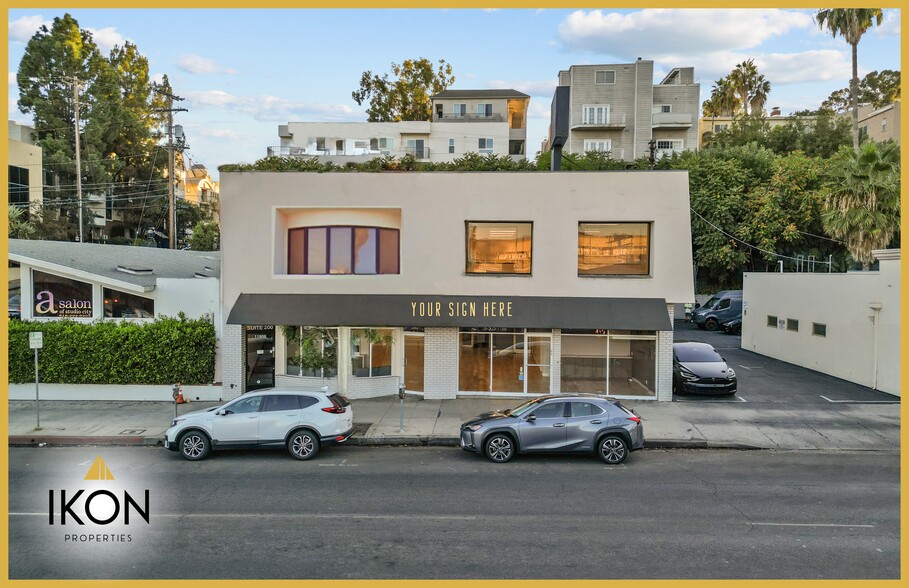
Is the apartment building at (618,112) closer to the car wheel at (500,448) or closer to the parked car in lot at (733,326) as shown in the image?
the parked car in lot at (733,326)

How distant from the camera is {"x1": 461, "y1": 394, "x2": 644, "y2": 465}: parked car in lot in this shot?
12.8 m

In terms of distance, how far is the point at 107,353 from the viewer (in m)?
18.8

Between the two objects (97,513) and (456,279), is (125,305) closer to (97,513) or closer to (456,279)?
(456,279)

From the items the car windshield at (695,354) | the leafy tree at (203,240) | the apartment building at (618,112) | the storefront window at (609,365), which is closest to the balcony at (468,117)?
the apartment building at (618,112)

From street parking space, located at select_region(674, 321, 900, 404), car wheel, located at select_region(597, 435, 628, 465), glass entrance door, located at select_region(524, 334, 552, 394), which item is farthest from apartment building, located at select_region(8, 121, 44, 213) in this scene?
street parking space, located at select_region(674, 321, 900, 404)

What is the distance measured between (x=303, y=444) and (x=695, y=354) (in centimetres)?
1411

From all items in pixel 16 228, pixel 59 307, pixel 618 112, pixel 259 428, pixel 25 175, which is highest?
pixel 618 112

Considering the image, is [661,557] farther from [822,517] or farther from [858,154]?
[858,154]

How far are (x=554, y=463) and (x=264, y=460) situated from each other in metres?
6.50

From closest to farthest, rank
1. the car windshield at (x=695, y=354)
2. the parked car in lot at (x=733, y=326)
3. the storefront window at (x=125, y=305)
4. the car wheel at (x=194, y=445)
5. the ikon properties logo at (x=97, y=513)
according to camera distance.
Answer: the ikon properties logo at (x=97, y=513), the car wheel at (x=194, y=445), the storefront window at (x=125, y=305), the car windshield at (x=695, y=354), the parked car in lot at (x=733, y=326)

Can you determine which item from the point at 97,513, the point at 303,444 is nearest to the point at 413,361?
the point at 303,444

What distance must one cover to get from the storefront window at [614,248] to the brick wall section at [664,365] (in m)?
1.77

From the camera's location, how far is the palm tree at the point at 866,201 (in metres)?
24.7

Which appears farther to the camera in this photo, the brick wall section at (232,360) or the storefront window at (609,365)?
the brick wall section at (232,360)
